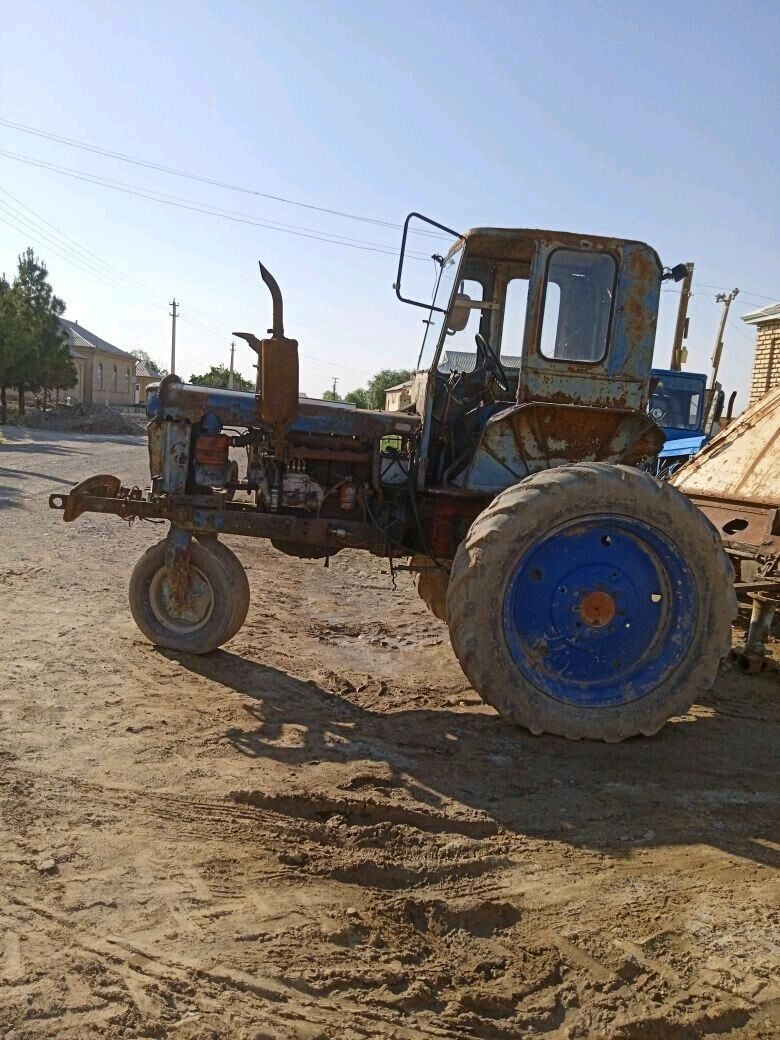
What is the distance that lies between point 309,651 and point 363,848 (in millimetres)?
2784

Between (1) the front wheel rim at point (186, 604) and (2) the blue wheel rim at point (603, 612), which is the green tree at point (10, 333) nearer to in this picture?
(1) the front wheel rim at point (186, 604)

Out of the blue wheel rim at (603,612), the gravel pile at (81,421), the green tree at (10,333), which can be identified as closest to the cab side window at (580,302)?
the blue wheel rim at (603,612)

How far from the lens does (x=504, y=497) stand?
429cm

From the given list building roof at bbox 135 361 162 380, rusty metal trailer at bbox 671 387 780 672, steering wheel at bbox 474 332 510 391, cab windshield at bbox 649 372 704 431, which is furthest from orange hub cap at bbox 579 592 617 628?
building roof at bbox 135 361 162 380

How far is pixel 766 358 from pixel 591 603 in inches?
551

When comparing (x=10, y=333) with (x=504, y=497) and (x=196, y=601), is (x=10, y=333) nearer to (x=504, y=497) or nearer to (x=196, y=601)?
(x=196, y=601)

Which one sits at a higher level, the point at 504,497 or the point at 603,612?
the point at 504,497

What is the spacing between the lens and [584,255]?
188 inches

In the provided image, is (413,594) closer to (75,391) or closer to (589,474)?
(589,474)

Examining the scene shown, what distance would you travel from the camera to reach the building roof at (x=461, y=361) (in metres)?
5.21

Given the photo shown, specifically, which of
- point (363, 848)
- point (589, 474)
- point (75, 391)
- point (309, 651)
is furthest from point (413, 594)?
point (75, 391)

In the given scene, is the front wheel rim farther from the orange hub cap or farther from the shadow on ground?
the orange hub cap

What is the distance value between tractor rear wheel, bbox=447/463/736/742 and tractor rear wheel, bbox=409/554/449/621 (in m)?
1.07

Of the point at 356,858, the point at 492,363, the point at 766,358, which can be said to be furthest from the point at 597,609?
the point at 766,358
